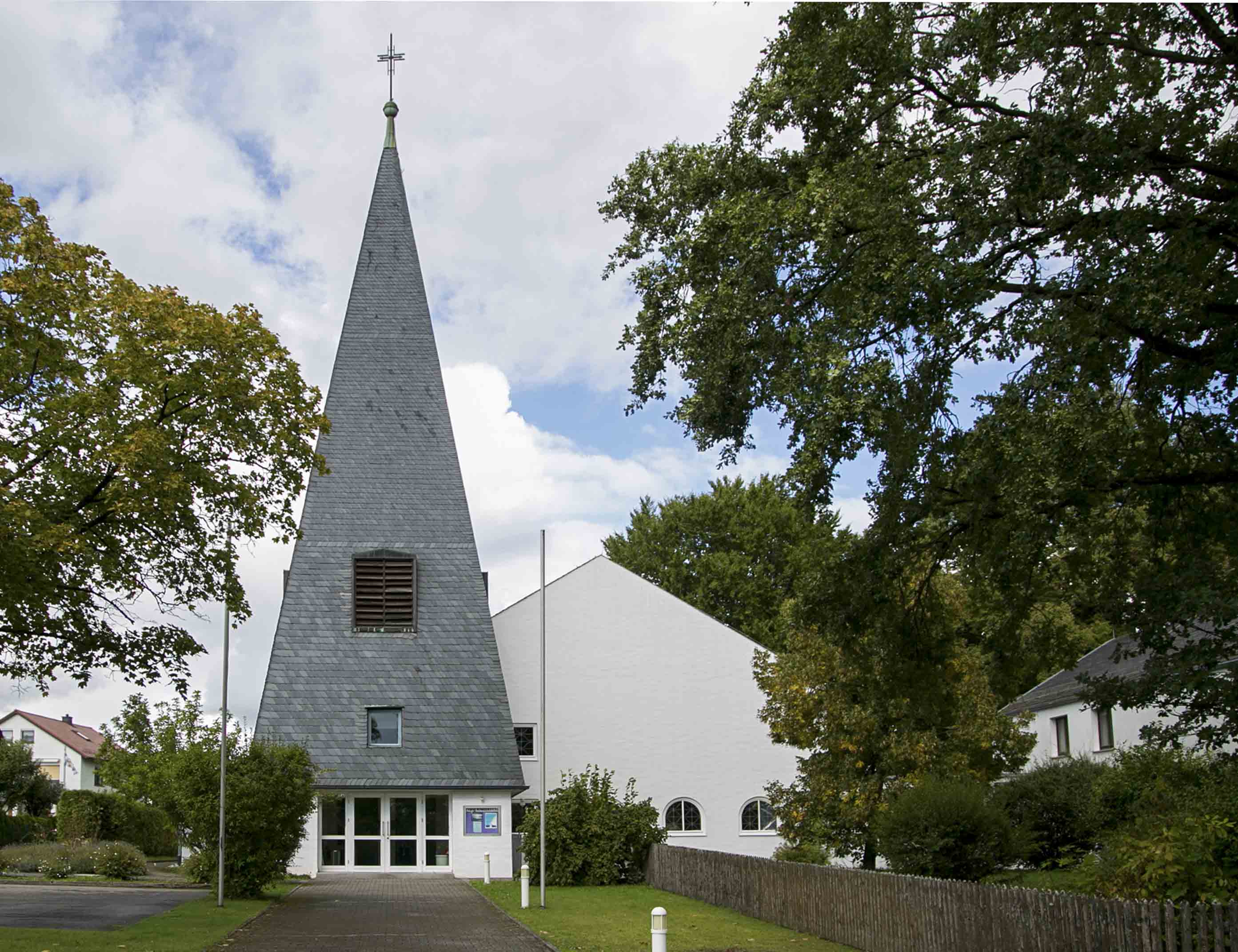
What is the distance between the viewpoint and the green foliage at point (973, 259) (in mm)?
12305

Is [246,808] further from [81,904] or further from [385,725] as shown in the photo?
[385,725]

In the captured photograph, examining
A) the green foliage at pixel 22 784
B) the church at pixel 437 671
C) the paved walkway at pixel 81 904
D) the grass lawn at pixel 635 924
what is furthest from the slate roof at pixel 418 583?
the green foliage at pixel 22 784

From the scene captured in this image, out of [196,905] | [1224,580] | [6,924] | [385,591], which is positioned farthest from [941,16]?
[385,591]

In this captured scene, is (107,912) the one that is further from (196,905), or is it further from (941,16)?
(941,16)

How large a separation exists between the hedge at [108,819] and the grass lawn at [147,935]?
13.9 meters

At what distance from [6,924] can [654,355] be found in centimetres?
1316

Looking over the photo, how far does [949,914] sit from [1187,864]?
3729 mm

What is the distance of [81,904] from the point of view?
75.9 ft

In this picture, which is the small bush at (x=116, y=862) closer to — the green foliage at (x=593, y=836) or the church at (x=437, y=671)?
the church at (x=437, y=671)

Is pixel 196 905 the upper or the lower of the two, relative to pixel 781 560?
lower

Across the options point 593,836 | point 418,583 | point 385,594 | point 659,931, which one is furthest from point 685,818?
point 659,931

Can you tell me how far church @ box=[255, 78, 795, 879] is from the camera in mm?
37531

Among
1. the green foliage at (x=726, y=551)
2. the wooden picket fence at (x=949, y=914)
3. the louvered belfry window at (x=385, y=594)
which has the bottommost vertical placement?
the wooden picket fence at (x=949, y=914)

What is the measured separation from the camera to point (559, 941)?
60.6 feet
